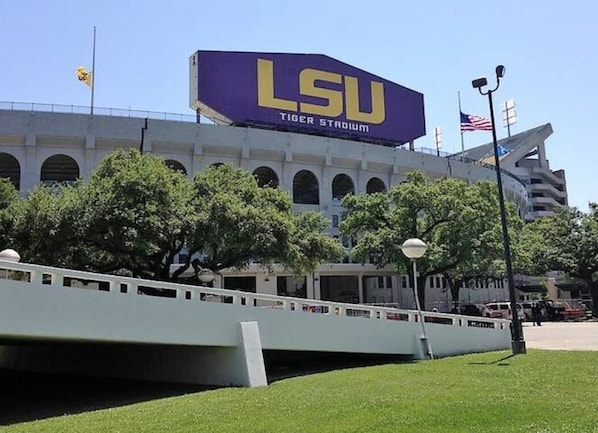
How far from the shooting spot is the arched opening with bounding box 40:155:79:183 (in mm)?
40062

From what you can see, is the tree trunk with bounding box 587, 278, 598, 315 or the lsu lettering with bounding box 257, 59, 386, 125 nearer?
the lsu lettering with bounding box 257, 59, 386, 125

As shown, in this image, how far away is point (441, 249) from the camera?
36969mm

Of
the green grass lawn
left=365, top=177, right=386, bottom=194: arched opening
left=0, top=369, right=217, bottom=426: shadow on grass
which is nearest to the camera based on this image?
the green grass lawn

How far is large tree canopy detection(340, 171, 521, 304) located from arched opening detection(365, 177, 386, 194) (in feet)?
33.3

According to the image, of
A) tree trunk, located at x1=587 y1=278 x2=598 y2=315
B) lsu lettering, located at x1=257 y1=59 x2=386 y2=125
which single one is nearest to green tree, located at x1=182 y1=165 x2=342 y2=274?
lsu lettering, located at x1=257 y1=59 x2=386 y2=125

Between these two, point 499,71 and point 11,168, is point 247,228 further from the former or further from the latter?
point 11,168

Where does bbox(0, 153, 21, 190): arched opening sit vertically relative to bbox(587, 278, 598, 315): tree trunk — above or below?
above

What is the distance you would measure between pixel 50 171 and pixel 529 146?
2849 inches

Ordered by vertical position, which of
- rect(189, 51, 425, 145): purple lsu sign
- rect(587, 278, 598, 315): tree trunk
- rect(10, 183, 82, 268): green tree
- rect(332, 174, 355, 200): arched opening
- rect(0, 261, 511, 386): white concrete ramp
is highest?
rect(189, 51, 425, 145): purple lsu sign

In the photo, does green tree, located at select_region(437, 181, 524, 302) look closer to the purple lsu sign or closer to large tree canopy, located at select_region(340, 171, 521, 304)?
large tree canopy, located at select_region(340, 171, 521, 304)

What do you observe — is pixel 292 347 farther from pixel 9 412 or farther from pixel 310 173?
pixel 310 173

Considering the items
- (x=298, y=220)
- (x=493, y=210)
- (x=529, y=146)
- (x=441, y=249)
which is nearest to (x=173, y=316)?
(x=298, y=220)

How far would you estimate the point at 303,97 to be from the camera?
152 feet

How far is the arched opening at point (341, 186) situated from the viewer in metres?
49.0
